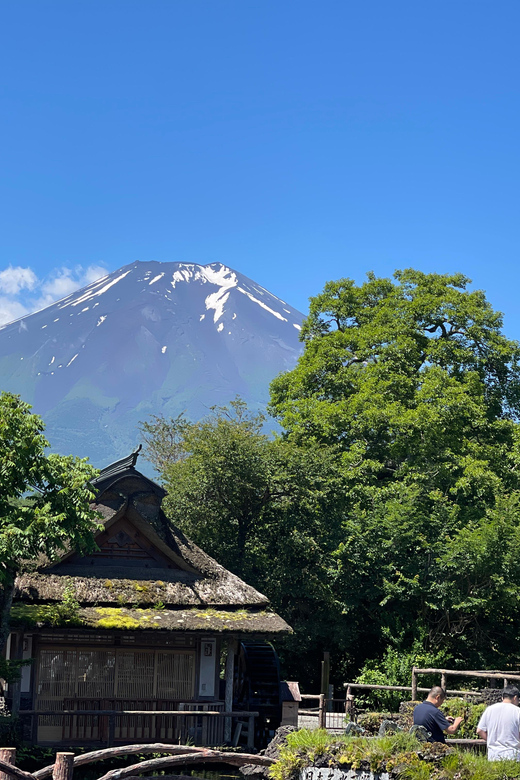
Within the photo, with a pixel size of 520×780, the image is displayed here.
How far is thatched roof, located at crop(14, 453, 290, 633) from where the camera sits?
2294 centimetres

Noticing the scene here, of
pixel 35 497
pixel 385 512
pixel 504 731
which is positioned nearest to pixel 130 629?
pixel 35 497

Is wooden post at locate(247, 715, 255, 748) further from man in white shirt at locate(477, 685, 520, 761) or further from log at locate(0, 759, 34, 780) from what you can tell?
log at locate(0, 759, 34, 780)

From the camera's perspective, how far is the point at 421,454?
34.9m

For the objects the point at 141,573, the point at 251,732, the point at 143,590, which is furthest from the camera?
the point at 141,573

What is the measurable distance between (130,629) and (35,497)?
13.2 ft

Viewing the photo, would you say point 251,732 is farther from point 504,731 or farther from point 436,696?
point 504,731

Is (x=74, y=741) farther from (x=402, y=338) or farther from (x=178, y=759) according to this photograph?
(x=402, y=338)

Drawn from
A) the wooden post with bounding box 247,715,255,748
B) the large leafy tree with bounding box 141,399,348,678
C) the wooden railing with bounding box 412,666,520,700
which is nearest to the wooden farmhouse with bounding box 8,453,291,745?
the wooden post with bounding box 247,715,255,748

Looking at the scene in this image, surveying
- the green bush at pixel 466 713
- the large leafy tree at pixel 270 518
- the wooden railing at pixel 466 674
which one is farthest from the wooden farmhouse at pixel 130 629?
the large leafy tree at pixel 270 518

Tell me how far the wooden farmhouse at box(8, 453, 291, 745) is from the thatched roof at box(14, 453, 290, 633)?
1.1 inches

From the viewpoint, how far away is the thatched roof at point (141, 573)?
22.9 metres

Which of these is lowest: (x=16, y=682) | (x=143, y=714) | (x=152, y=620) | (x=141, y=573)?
(x=143, y=714)

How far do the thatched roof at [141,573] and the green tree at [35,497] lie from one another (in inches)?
118

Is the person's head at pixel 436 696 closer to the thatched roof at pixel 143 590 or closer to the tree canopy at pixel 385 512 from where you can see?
the thatched roof at pixel 143 590
